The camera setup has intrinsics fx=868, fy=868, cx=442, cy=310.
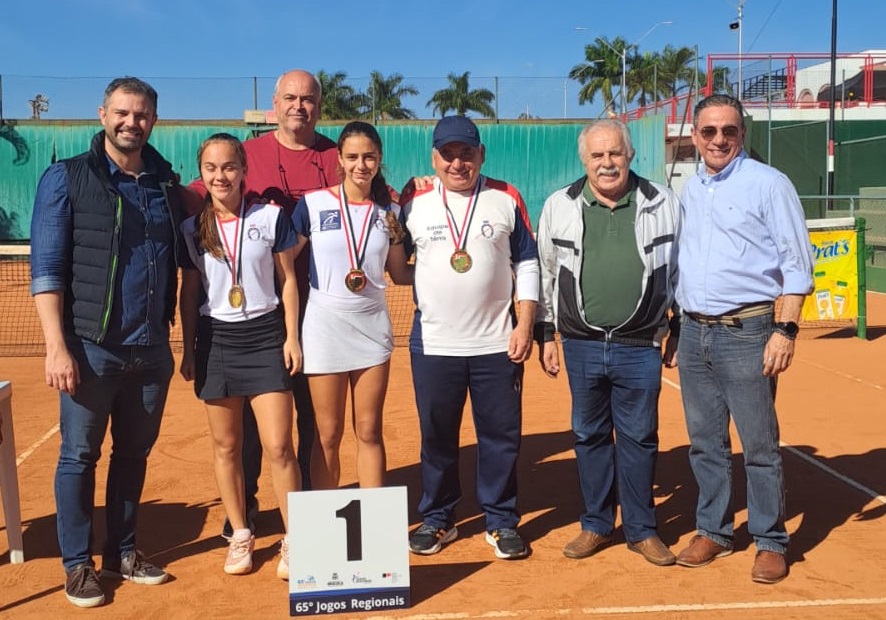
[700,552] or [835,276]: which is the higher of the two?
[835,276]

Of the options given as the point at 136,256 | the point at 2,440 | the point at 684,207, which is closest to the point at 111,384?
the point at 136,256

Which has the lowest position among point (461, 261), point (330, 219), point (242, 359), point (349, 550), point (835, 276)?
point (349, 550)

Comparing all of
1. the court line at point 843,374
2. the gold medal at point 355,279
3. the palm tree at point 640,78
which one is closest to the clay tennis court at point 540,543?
the court line at point 843,374

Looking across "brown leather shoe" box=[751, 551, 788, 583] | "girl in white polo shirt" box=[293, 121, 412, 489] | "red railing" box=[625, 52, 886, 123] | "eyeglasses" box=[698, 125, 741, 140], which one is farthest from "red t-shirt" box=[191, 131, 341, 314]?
"red railing" box=[625, 52, 886, 123]

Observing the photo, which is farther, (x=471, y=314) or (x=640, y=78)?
(x=640, y=78)

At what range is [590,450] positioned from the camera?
4.36 metres

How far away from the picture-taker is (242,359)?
4008 mm

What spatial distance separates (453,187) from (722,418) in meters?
1.71

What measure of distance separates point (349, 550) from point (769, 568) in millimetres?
1935

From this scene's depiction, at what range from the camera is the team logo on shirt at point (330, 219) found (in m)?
4.06

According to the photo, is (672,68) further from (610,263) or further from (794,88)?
(610,263)

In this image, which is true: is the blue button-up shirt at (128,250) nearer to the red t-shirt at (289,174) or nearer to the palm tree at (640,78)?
the red t-shirt at (289,174)

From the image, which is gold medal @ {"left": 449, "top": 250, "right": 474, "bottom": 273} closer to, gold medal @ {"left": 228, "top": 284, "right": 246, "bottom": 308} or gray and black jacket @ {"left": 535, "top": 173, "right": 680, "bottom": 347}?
gray and black jacket @ {"left": 535, "top": 173, "right": 680, "bottom": 347}

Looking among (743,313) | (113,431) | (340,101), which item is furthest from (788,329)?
(340,101)
